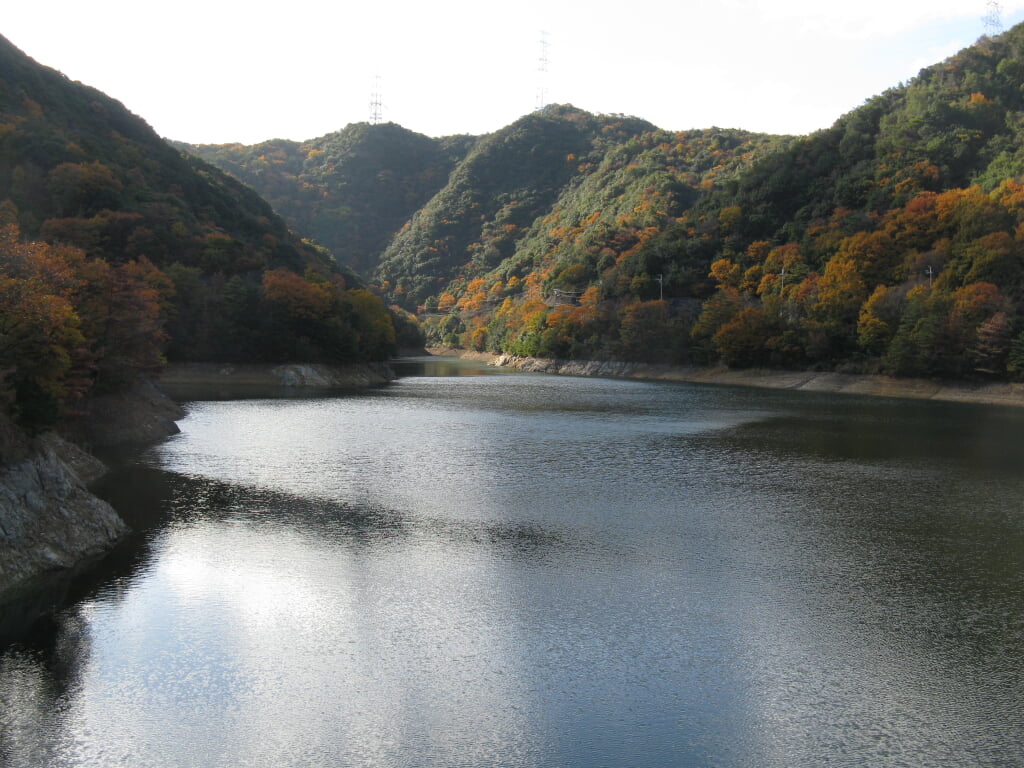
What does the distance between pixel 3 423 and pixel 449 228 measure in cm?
15876

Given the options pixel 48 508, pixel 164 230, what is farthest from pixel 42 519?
pixel 164 230

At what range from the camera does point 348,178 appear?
589 feet

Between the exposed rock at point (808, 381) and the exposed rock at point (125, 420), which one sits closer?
the exposed rock at point (125, 420)

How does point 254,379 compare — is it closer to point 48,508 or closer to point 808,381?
point 808,381

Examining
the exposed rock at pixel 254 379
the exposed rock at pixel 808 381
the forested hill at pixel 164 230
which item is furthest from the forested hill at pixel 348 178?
the exposed rock at pixel 254 379

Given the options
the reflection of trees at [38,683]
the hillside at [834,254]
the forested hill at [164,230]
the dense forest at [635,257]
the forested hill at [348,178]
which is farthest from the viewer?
the forested hill at [348,178]

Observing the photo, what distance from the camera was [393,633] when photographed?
12.7m

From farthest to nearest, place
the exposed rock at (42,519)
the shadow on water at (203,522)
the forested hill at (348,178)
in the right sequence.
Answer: the forested hill at (348,178) < the exposed rock at (42,519) < the shadow on water at (203,522)

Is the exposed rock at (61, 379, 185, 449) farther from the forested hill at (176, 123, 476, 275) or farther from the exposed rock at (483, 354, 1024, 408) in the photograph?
the forested hill at (176, 123, 476, 275)

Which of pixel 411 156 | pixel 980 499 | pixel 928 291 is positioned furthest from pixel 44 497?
pixel 411 156

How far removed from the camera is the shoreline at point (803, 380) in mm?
57781

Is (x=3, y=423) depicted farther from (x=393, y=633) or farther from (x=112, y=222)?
(x=112, y=222)

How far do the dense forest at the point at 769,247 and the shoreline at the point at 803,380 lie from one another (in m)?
1.29

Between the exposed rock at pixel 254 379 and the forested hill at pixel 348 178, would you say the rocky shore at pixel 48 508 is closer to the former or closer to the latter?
the exposed rock at pixel 254 379
